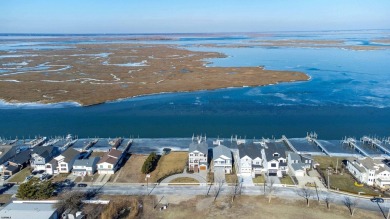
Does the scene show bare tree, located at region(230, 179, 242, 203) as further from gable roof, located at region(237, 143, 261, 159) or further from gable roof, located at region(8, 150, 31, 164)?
gable roof, located at region(8, 150, 31, 164)

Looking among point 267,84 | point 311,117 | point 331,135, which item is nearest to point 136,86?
point 267,84

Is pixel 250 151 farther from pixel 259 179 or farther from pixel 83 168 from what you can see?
pixel 83 168

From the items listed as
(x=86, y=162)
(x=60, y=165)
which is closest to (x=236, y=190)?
(x=86, y=162)

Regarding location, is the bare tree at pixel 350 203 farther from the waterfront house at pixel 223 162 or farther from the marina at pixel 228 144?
the waterfront house at pixel 223 162

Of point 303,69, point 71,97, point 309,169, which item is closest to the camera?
point 309,169

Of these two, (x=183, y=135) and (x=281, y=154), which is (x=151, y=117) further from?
(x=281, y=154)

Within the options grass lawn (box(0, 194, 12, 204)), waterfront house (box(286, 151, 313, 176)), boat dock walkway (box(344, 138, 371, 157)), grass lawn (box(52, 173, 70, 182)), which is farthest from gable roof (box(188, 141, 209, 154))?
boat dock walkway (box(344, 138, 371, 157))

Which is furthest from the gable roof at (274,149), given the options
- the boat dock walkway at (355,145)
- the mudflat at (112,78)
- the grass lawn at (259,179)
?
the mudflat at (112,78)
